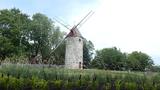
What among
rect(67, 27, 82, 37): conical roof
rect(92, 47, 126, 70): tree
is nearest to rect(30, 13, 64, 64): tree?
rect(92, 47, 126, 70): tree

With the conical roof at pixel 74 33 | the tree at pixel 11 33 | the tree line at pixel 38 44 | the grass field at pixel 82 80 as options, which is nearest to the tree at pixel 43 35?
the tree line at pixel 38 44

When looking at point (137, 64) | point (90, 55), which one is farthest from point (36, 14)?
point (137, 64)

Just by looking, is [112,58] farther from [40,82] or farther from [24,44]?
[40,82]

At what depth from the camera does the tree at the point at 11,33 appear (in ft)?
169

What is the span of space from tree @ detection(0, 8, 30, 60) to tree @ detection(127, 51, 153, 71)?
73.3 ft

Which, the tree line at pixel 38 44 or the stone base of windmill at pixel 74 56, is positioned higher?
the tree line at pixel 38 44

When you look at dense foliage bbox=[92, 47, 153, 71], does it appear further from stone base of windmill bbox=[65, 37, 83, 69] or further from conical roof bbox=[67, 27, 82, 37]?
stone base of windmill bbox=[65, 37, 83, 69]

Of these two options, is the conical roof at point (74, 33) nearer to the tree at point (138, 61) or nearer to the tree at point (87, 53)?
the tree at point (87, 53)

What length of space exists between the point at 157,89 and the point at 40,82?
19.0 ft

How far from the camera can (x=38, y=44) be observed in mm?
60188

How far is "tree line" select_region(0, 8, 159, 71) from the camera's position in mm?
52406

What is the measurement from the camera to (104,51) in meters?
73.2

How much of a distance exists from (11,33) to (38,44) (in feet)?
24.4

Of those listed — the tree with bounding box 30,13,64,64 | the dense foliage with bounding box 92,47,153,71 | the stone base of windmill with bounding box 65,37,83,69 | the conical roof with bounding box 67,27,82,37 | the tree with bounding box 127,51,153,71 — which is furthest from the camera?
the tree with bounding box 127,51,153,71
